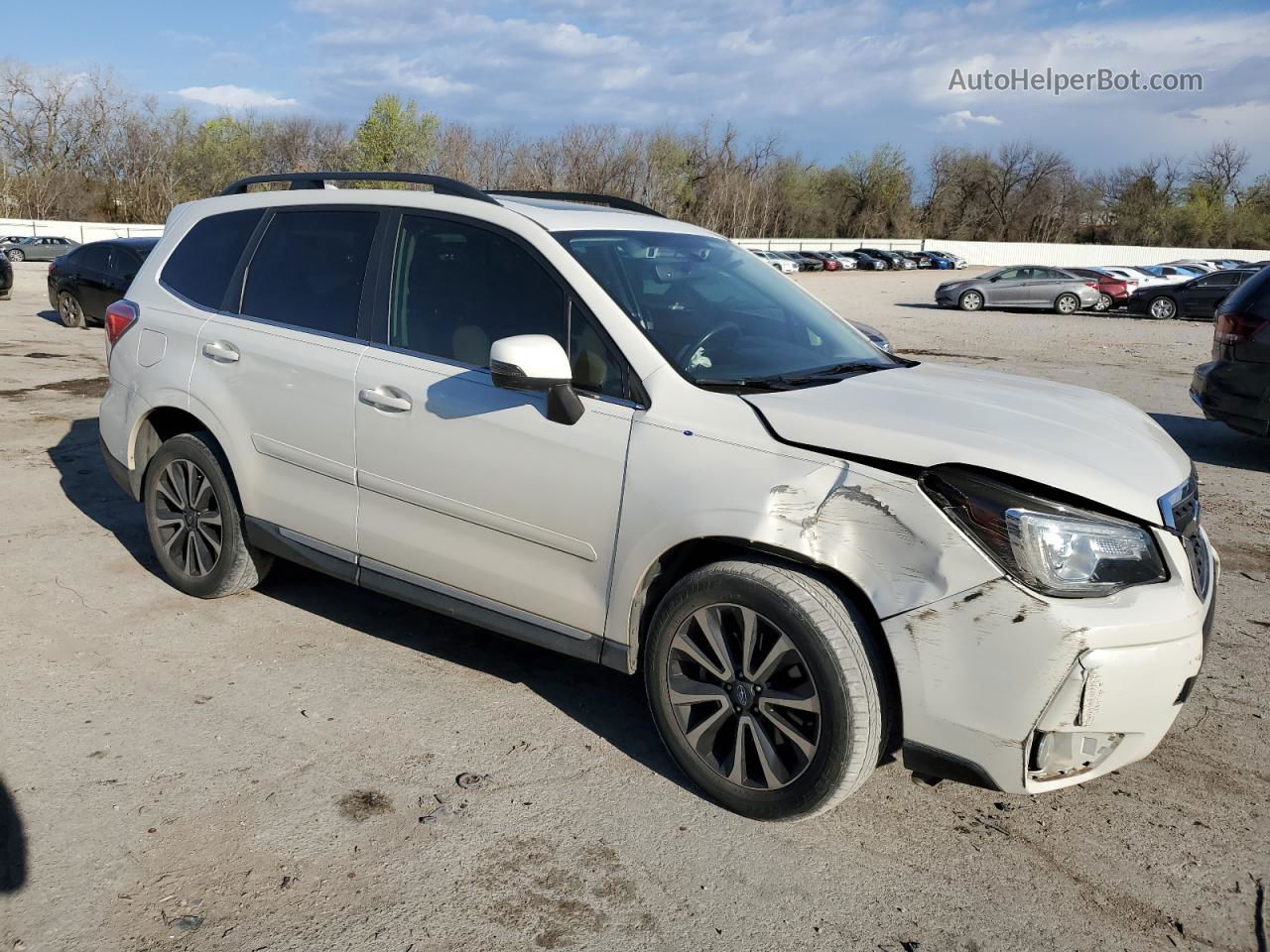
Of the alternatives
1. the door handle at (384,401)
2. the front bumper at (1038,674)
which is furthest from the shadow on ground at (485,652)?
the door handle at (384,401)

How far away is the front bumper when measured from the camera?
2.75 m

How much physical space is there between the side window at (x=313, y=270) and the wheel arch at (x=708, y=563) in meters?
1.66

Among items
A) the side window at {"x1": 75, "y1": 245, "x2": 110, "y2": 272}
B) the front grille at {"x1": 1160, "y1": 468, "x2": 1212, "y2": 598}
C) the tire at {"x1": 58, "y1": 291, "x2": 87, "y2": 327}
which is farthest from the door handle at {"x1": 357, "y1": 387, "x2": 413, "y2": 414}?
the tire at {"x1": 58, "y1": 291, "x2": 87, "y2": 327}

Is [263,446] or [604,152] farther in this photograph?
[604,152]

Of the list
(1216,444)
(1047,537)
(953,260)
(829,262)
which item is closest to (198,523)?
(1047,537)

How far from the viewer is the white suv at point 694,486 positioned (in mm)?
2854

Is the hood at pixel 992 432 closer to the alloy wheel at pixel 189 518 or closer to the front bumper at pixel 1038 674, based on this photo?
the front bumper at pixel 1038 674

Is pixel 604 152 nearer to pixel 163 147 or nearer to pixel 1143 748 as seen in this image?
pixel 163 147

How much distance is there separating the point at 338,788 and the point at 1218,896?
8.59 feet

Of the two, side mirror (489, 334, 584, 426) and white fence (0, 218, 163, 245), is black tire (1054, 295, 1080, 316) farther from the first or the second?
white fence (0, 218, 163, 245)

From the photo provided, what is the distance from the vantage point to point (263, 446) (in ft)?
14.6

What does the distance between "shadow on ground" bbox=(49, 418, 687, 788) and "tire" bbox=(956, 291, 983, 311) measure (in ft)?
99.4

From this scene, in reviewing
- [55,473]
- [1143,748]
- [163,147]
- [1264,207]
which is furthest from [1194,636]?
[1264,207]

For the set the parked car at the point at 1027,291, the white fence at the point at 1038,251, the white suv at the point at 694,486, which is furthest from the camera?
the white fence at the point at 1038,251
